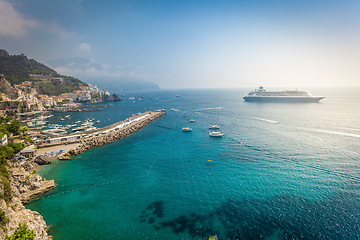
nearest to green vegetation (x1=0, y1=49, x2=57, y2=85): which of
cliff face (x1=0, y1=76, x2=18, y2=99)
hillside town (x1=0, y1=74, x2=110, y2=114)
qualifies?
hillside town (x1=0, y1=74, x2=110, y2=114)

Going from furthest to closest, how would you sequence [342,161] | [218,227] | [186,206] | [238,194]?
[342,161] → [238,194] → [186,206] → [218,227]

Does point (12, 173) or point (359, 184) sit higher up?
point (12, 173)

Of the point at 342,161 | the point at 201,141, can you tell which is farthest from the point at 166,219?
the point at 342,161

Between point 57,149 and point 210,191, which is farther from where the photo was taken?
point 57,149

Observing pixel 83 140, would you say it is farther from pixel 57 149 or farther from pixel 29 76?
pixel 29 76

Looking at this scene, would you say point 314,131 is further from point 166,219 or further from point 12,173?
point 12,173

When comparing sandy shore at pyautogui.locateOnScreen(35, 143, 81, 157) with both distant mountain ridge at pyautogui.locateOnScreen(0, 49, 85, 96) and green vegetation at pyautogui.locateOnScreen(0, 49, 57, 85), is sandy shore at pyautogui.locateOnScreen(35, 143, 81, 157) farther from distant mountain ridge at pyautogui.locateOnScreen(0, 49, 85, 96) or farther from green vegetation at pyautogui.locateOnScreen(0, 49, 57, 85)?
green vegetation at pyautogui.locateOnScreen(0, 49, 57, 85)

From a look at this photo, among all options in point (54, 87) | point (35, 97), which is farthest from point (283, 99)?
point (54, 87)
